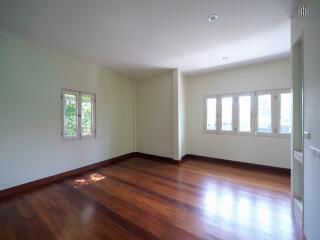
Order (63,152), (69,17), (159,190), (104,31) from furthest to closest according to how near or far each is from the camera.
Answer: (63,152), (159,190), (104,31), (69,17)

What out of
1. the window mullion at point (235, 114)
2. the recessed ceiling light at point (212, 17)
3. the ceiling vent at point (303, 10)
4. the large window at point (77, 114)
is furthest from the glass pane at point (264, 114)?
the large window at point (77, 114)

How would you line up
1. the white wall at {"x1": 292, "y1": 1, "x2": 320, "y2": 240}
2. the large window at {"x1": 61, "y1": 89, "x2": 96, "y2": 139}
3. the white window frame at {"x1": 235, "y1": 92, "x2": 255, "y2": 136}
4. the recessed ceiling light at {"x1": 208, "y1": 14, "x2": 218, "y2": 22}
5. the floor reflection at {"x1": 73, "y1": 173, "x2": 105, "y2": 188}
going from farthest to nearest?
the white window frame at {"x1": 235, "y1": 92, "x2": 255, "y2": 136}
the large window at {"x1": 61, "y1": 89, "x2": 96, "y2": 139}
the floor reflection at {"x1": 73, "y1": 173, "x2": 105, "y2": 188}
the recessed ceiling light at {"x1": 208, "y1": 14, "x2": 218, "y2": 22}
the white wall at {"x1": 292, "y1": 1, "x2": 320, "y2": 240}

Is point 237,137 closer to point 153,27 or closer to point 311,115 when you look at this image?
point 311,115

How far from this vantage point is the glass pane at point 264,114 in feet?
12.3

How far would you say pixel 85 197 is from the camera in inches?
98.3

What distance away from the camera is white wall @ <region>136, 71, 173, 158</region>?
454 cm

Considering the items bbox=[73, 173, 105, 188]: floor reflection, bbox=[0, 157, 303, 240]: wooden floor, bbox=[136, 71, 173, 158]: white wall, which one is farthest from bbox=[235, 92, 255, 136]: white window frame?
bbox=[73, 173, 105, 188]: floor reflection

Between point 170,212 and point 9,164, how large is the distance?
2.85m

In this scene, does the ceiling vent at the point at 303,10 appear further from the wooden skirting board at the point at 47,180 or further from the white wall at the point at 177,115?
the wooden skirting board at the point at 47,180

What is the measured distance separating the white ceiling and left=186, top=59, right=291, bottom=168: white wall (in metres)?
0.55

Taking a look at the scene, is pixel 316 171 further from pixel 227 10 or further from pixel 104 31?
pixel 104 31

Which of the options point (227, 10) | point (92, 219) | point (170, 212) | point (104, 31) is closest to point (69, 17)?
point (104, 31)

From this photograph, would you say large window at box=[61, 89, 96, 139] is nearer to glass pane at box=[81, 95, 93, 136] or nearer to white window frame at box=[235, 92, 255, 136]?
glass pane at box=[81, 95, 93, 136]

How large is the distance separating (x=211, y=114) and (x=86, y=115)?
365 centimetres
